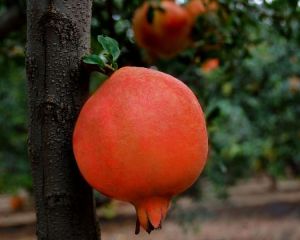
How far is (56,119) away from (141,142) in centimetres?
13

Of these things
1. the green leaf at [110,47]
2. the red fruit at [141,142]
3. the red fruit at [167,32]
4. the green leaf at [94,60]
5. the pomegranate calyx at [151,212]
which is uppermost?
the red fruit at [167,32]

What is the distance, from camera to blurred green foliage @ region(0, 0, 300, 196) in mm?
1892

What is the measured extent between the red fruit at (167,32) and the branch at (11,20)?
1.42 ft

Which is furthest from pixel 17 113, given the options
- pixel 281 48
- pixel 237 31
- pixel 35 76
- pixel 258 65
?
pixel 35 76

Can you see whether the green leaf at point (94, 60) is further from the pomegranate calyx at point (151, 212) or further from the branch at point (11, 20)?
the branch at point (11, 20)

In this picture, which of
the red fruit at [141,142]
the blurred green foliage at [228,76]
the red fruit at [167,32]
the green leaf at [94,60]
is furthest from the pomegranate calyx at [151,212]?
the red fruit at [167,32]

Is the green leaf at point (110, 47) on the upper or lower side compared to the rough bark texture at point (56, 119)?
upper

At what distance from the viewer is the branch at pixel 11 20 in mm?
1966

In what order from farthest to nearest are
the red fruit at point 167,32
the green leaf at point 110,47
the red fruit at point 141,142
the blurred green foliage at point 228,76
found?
the red fruit at point 167,32, the blurred green foliage at point 228,76, the green leaf at point 110,47, the red fruit at point 141,142

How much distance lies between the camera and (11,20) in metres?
1.97

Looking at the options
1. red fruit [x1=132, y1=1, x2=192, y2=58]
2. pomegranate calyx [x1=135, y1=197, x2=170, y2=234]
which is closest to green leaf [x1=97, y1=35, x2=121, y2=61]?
pomegranate calyx [x1=135, y1=197, x2=170, y2=234]

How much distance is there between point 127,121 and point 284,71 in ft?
12.4

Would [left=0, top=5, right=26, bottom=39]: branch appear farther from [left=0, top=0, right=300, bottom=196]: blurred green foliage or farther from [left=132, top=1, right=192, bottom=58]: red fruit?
[left=132, top=1, right=192, bottom=58]: red fruit

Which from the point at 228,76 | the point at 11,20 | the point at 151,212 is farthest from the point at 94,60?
the point at 228,76
